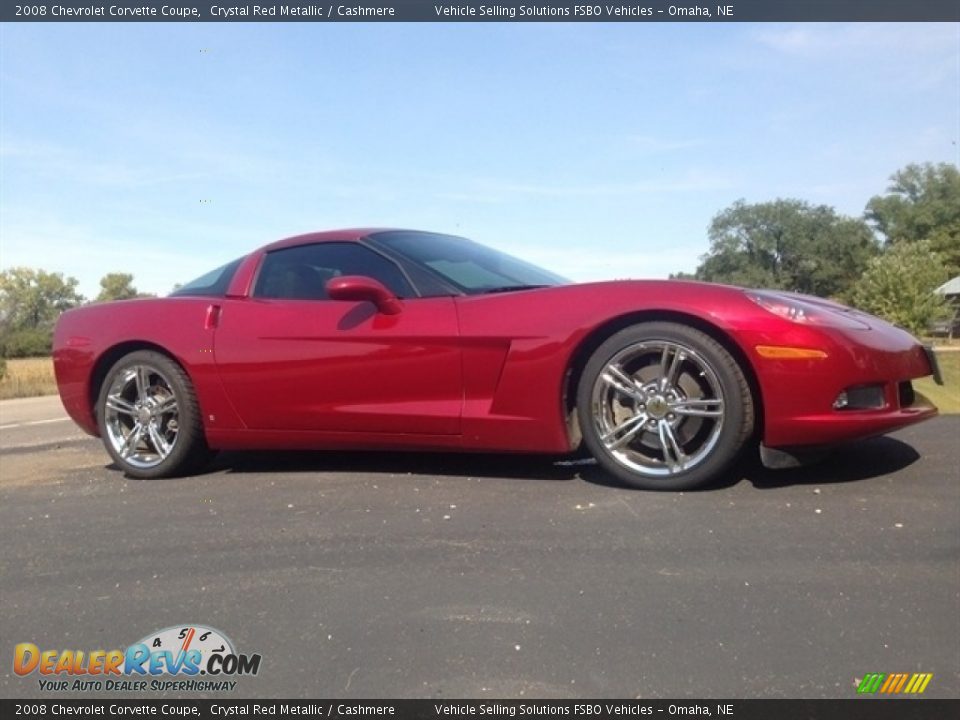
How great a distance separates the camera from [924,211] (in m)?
14.4

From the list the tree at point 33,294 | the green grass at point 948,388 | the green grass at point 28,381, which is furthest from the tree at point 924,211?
the tree at point 33,294

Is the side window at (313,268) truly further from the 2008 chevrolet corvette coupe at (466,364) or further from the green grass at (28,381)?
the green grass at (28,381)

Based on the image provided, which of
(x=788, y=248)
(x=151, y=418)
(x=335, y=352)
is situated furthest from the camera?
(x=788, y=248)

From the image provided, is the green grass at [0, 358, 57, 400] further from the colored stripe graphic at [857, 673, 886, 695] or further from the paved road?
the colored stripe graphic at [857, 673, 886, 695]

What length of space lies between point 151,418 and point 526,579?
2.61 meters

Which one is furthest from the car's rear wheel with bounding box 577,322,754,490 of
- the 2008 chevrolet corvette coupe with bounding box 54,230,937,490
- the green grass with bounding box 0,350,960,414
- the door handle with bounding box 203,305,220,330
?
the door handle with bounding box 203,305,220,330

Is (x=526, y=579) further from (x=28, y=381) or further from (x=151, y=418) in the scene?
(x=28, y=381)

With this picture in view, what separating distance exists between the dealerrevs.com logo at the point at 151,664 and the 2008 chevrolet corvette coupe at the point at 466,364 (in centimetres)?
152

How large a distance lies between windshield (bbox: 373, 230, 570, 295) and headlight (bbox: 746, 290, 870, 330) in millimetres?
1151

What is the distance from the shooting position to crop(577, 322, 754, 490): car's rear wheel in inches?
116

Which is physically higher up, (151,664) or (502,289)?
(502,289)

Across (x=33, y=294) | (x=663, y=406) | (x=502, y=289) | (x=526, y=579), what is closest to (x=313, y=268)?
(x=502, y=289)

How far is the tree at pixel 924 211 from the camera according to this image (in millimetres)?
11430

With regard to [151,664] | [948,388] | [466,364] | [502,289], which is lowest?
[151,664]
